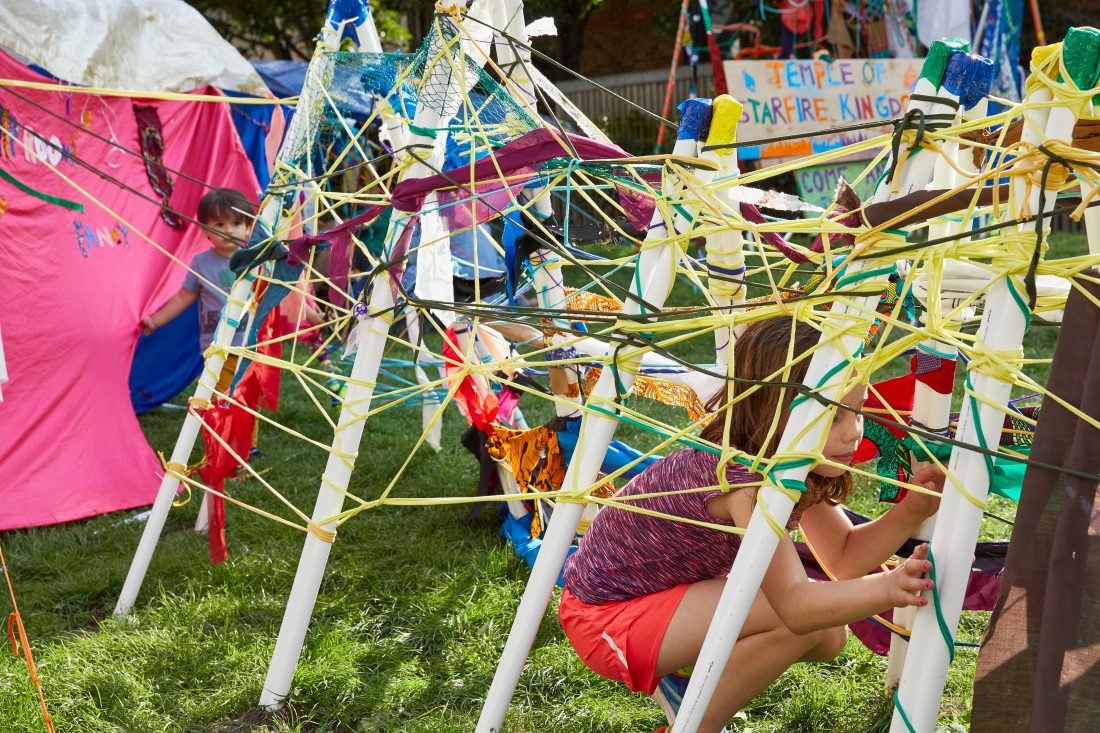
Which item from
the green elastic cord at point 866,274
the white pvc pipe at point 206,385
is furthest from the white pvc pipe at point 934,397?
the white pvc pipe at point 206,385

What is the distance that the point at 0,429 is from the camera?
12.4ft

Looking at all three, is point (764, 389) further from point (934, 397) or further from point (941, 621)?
point (941, 621)

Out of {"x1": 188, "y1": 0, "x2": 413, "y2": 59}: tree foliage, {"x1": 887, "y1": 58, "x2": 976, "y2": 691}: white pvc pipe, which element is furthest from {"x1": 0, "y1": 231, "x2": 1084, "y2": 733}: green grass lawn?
{"x1": 188, "y1": 0, "x2": 413, "y2": 59}: tree foliage

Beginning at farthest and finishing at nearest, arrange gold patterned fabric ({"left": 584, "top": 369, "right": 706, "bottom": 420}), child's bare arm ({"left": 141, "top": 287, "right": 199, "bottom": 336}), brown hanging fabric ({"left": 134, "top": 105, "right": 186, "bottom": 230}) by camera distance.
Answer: brown hanging fabric ({"left": 134, "top": 105, "right": 186, "bottom": 230}) < child's bare arm ({"left": 141, "top": 287, "right": 199, "bottom": 336}) < gold patterned fabric ({"left": 584, "top": 369, "right": 706, "bottom": 420})

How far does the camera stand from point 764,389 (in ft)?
6.14

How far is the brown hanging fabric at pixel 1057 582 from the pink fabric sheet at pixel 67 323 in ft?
11.3

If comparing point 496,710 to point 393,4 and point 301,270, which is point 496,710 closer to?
point 301,270

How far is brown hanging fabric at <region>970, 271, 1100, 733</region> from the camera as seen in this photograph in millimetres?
1287

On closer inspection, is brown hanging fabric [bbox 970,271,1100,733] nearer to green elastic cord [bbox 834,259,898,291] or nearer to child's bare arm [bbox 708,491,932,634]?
child's bare arm [bbox 708,491,932,634]

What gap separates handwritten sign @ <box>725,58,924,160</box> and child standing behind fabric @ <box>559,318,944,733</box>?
4966mm

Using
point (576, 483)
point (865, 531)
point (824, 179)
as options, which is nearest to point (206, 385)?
point (576, 483)

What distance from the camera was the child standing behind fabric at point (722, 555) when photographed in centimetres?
180

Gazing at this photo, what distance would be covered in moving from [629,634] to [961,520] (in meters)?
0.78

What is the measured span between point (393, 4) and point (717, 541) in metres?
11.0
